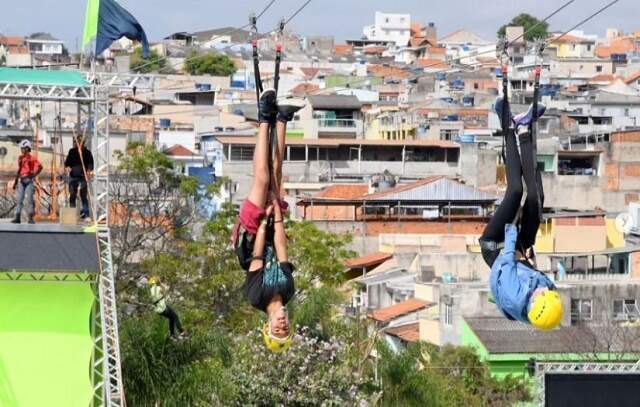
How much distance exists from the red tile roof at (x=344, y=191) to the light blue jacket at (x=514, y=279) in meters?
40.5

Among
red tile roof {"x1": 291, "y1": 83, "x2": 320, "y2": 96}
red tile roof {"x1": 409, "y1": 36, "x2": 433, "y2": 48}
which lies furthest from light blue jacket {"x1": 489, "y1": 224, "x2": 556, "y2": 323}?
red tile roof {"x1": 409, "y1": 36, "x2": 433, "y2": 48}

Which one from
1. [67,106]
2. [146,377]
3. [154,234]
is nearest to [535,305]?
[146,377]

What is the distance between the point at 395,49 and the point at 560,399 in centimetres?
10624

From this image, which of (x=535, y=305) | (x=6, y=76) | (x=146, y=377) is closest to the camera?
(x=535, y=305)

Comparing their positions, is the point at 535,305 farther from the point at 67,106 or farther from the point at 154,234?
the point at 67,106

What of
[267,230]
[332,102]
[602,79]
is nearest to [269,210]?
[267,230]

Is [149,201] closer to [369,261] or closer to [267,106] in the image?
[369,261]

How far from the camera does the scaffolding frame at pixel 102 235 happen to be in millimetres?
20797

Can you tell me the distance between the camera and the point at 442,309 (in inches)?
1358

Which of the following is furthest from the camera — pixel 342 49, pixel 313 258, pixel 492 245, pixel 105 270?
pixel 342 49

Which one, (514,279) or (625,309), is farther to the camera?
(625,309)

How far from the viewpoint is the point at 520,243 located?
36.2 feet

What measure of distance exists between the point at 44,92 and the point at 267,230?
10119mm

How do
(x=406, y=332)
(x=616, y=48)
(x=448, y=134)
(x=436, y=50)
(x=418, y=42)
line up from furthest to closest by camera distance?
(x=418, y=42)
(x=616, y=48)
(x=436, y=50)
(x=448, y=134)
(x=406, y=332)
